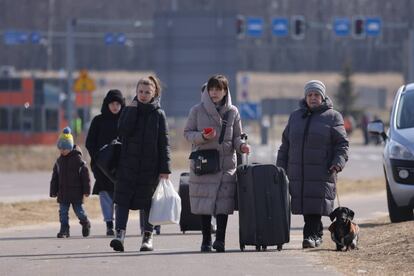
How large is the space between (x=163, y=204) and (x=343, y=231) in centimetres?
181

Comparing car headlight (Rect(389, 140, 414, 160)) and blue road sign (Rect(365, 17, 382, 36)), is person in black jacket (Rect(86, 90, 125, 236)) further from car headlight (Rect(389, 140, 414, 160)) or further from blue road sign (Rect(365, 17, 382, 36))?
blue road sign (Rect(365, 17, 382, 36))

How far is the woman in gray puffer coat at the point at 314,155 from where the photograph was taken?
1434 centimetres

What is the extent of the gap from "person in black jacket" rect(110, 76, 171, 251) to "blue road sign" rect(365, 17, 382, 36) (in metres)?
48.6

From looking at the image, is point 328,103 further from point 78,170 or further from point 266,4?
point 266,4

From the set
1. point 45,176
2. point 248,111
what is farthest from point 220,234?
point 248,111

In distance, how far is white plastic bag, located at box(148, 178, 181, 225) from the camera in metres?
13.9

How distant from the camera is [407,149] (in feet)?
58.1

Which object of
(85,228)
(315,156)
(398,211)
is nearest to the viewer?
(315,156)

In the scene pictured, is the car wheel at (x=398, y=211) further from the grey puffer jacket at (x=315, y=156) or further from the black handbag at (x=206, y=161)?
the black handbag at (x=206, y=161)

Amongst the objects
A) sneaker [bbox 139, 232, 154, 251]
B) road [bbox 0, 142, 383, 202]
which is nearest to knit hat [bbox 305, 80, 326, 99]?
sneaker [bbox 139, 232, 154, 251]

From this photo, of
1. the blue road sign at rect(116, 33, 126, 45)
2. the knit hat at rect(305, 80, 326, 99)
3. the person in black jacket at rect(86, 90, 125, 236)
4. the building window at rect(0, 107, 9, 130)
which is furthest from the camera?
the blue road sign at rect(116, 33, 126, 45)

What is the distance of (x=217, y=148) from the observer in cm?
1395

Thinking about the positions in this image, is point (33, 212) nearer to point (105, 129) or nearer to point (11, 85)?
point (105, 129)

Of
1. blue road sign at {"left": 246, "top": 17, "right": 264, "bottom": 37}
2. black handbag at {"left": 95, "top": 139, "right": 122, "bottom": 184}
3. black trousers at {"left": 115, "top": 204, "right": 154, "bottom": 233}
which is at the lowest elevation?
black trousers at {"left": 115, "top": 204, "right": 154, "bottom": 233}
